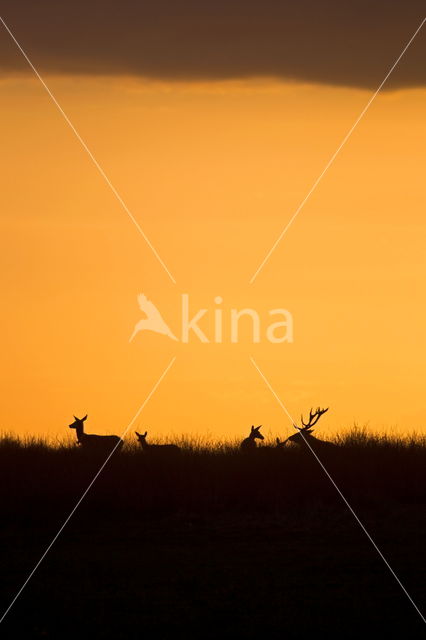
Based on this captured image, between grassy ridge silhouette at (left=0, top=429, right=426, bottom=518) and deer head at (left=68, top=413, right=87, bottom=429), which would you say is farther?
deer head at (left=68, top=413, right=87, bottom=429)

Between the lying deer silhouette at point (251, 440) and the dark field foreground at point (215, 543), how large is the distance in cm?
46

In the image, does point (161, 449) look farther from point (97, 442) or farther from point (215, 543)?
point (215, 543)

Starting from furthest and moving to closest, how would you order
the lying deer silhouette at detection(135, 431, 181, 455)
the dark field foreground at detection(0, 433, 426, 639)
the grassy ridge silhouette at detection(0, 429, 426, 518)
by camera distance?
1. the lying deer silhouette at detection(135, 431, 181, 455)
2. the grassy ridge silhouette at detection(0, 429, 426, 518)
3. the dark field foreground at detection(0, 433, 426, 639)

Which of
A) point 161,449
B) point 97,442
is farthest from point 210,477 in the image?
point 97,442

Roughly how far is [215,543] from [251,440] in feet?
25.2

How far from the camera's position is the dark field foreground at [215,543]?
13.5 metres

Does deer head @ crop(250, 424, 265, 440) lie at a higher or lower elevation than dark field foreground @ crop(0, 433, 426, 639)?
higher

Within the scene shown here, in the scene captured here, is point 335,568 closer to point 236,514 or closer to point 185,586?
point 185,586

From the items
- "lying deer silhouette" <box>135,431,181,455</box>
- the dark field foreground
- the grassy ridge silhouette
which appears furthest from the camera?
"lying deer silhouette" <box>135,431,181,455</box>

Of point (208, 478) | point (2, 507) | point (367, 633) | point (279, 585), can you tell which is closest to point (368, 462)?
point (208, 478)

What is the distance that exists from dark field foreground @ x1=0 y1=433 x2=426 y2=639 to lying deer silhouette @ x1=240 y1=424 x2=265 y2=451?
46 centimetres

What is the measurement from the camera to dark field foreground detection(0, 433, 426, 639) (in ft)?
44.3

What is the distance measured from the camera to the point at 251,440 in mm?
25250

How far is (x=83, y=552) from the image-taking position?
56.0 ft
